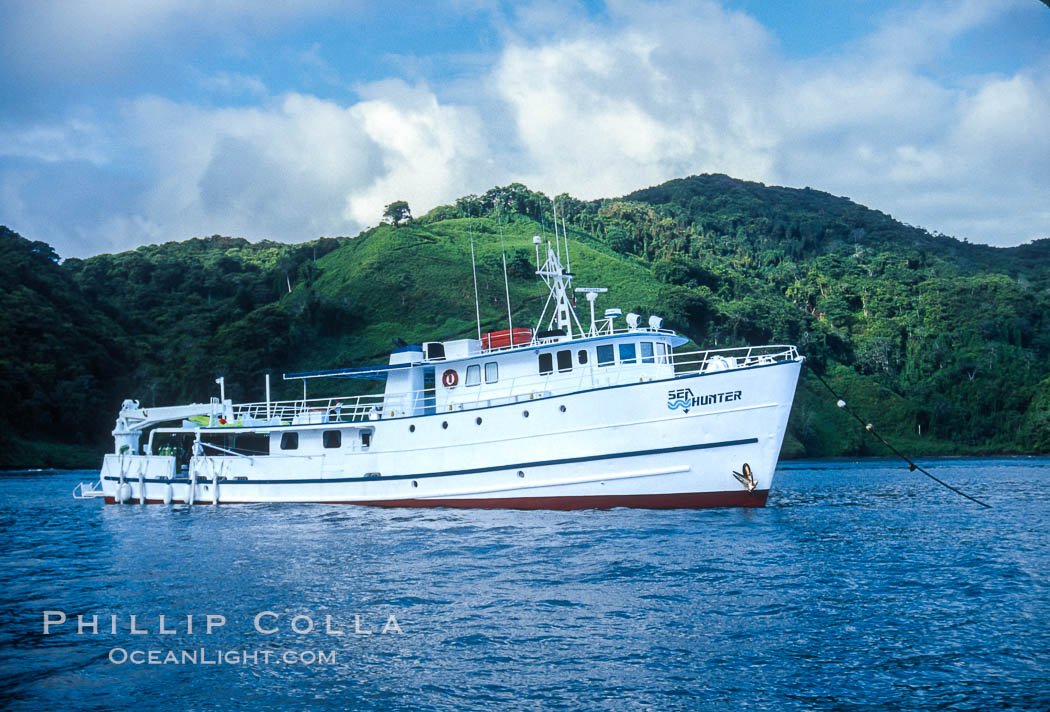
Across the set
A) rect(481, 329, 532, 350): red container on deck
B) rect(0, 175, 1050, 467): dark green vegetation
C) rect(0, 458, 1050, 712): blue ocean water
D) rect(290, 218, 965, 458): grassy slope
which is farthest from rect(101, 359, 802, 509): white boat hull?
rect(0, 175, 1050, 467): dark green vegetation

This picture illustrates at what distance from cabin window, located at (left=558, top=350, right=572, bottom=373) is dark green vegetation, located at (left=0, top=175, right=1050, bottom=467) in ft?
159

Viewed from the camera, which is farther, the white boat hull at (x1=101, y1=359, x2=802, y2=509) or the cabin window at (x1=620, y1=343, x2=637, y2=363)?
the cabin window at (x1=620, y1=343, x2=637, y2=363)

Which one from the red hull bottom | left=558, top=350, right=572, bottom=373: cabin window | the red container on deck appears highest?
the red container on deck

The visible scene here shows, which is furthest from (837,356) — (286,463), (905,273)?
(286,463)

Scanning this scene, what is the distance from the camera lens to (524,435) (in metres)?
23.2

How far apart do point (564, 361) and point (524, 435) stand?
295cm

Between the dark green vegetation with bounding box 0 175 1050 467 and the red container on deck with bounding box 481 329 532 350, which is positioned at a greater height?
the dark green vegetation with bounding box 0 175 1050 467

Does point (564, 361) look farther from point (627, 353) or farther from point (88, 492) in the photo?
point (88, 492)

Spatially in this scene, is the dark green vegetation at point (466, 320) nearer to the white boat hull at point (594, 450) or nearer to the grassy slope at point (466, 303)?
the grassy slope at point (466, 303)

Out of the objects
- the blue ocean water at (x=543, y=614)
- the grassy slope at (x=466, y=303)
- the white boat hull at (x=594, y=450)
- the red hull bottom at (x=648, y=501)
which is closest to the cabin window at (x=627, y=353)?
the white boat hull at (x=594, y=450)

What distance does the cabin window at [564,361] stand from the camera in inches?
966

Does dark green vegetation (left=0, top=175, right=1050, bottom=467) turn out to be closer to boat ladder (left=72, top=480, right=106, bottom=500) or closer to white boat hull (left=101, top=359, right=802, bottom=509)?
boat ladder (left=72, top=480, right=106, bottom=500)

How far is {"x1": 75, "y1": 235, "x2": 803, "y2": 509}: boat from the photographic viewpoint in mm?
21641

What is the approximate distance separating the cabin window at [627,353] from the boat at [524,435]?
4cm
